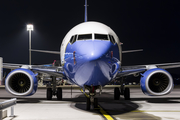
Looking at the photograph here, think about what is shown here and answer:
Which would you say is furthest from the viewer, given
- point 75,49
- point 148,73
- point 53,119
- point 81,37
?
point 148,73

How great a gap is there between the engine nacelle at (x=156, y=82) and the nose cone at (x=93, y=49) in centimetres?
331

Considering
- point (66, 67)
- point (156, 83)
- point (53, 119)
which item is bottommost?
point (53, 119)

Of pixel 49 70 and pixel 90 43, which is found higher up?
pixel 90 43

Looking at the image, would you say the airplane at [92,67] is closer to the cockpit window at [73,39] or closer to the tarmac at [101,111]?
the cockpit window at [73,39]

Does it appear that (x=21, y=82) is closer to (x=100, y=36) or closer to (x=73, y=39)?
(x=73, y=39)

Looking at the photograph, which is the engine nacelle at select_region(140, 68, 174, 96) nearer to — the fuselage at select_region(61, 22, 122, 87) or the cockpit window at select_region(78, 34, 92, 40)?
the fuselage at select_region(61, 22, 122, 87)

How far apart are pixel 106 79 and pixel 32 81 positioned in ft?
13.3

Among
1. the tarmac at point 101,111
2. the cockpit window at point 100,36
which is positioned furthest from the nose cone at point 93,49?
the tarmac at point 101,111

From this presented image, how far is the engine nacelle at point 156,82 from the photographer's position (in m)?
10.1

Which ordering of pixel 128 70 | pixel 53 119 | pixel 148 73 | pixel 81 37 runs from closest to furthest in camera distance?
pixel 53 119 < pixel 81 37 < pixel 148 73 < pixel 128 70

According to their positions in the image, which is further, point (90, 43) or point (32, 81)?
point (32, 81)

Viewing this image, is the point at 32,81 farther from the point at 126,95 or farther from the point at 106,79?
the point at 126,95

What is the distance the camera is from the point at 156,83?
422 inches

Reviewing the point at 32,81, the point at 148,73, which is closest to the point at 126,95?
the point at 148,73
